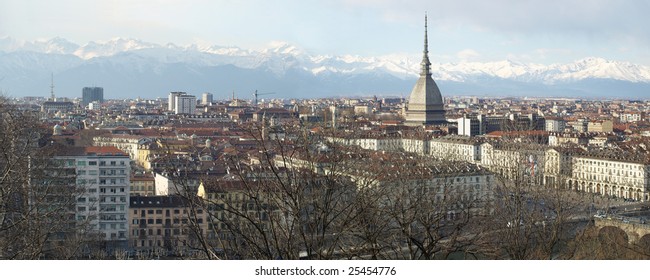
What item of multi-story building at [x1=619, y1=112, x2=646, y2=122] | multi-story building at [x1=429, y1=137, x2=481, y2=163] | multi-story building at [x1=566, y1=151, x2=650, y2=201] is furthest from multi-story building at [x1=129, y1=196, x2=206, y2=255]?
multi-story building at [x1=619, y1=112, x2=646, y2=122]

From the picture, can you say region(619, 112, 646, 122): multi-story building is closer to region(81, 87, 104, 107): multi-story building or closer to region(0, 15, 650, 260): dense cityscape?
region(0, 15, 650, 260): dense cityscape

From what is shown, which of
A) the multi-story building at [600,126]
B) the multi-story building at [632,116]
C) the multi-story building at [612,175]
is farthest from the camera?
the multi-story building at [632,116]

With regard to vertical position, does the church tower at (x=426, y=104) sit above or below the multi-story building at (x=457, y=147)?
above

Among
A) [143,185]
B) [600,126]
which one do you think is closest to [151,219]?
[143,185]

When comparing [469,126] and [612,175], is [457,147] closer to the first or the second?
[612,175]

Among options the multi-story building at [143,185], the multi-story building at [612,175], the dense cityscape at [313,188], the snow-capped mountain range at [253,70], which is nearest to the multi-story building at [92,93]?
the dense cityscape at [313,188]

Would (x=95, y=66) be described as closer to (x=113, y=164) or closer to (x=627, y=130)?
(x=113, y=164)

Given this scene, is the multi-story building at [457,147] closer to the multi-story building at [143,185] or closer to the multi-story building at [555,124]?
the multi-story building at [143,185]
